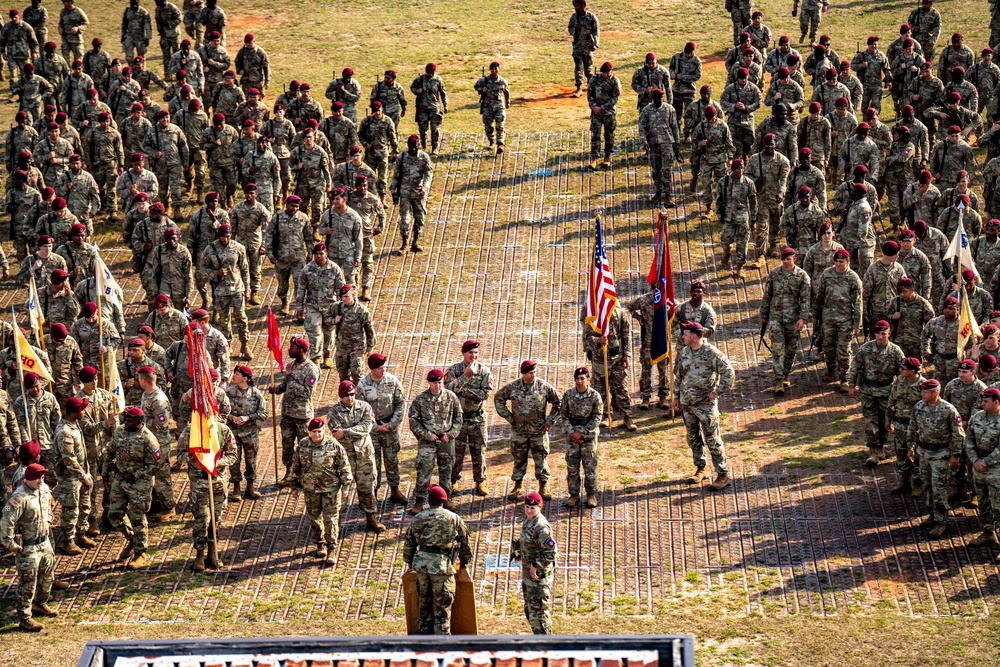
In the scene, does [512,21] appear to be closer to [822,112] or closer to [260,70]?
[260,70]

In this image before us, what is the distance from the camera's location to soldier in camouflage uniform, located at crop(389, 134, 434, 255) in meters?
26.2

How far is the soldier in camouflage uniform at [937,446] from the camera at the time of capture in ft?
60.0

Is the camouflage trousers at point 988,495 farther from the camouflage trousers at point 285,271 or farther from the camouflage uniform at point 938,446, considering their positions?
the camouflage trousers at point 285,271

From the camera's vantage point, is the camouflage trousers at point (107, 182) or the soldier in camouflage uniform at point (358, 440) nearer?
the soldier in camouflage uniform at point (358, 440)

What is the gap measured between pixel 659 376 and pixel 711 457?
2.29 metres

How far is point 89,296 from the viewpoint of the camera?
2269 cm

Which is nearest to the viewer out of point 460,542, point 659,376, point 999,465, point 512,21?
Result: point 460,542

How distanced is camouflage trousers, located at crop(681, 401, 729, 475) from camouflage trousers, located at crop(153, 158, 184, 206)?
38.9 feet

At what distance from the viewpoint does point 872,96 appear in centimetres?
3188

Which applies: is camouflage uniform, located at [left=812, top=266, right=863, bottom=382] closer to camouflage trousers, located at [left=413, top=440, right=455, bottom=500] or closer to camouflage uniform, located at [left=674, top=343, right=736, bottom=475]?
camouflage uniform, located at [left=674, top=343, right=736, bottom=475]

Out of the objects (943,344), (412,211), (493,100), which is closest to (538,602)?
(943,344)

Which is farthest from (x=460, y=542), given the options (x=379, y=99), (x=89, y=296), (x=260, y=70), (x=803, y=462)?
(x=260, y=70)

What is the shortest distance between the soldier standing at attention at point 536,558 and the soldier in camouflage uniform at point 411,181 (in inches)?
431

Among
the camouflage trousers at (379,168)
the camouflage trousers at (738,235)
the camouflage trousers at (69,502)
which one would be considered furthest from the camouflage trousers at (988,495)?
the camouflage trousers at (379,168)
